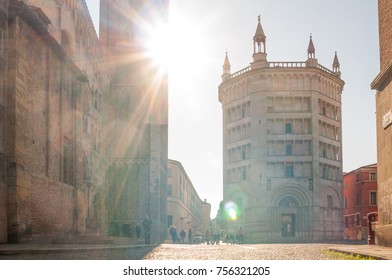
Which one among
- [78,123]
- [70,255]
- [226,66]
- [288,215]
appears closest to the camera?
[70,255]

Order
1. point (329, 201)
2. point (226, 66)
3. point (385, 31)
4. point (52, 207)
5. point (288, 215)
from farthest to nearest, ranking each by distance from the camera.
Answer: point (226, 66) < point (329, 201) < point (288, 215) < point (52, 207) < point (385, 31)

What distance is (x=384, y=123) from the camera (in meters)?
21.6

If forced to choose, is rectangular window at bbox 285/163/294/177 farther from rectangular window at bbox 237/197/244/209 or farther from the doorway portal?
rectangular window at bbox 237/197/244/209

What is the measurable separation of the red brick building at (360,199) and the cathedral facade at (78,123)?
1073 inches

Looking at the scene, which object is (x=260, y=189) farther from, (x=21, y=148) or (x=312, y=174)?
(x=21, y=148)

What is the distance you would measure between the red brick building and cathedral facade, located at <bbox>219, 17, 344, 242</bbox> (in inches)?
133

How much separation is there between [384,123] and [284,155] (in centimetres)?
4078

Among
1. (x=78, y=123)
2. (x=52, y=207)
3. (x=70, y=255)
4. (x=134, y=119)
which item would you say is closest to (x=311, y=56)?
(x=134, y=119)

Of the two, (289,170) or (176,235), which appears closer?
(176,235)

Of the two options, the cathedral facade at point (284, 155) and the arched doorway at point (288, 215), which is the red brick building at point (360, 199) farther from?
the arched doorway at point (288, 215)

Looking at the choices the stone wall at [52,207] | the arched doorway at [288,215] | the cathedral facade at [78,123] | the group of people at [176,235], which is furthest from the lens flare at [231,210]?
the stone wall at [52,207]

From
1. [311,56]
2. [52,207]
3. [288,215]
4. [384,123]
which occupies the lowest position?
[288,215]

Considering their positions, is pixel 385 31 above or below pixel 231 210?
above

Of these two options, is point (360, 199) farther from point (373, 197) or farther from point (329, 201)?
point (329, 201)
